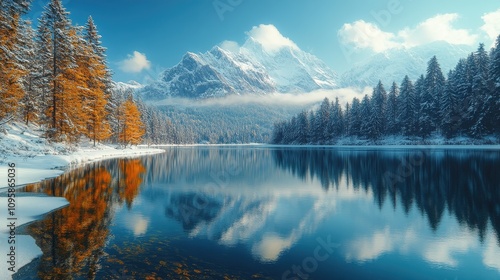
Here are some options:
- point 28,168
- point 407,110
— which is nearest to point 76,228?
point 28,168

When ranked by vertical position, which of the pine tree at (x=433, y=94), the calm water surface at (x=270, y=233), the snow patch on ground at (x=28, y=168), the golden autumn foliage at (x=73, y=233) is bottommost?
the calm water surface at (x=270, y=233)

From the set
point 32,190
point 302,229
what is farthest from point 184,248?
point 32,190

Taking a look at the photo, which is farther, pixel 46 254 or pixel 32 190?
pixel 32 190

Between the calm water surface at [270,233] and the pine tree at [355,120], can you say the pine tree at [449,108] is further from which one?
the calm water surface at [270,233]

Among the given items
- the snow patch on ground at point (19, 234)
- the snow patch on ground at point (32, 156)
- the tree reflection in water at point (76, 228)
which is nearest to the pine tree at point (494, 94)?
the tree reflection in water at point (76, 228)

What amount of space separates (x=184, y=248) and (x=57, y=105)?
1337 inches

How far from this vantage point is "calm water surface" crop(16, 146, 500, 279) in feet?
25.4

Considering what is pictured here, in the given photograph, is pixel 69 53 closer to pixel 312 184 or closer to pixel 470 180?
pixel 312 184

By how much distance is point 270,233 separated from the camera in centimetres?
1102

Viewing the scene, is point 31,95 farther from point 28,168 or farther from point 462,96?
point 462,96

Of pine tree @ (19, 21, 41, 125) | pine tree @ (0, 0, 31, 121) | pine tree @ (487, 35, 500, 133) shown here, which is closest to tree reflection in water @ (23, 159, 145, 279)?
pine tree @ (0, 0, 31, 121)

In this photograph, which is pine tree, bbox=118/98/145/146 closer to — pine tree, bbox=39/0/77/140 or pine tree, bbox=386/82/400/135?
pine tree, bbox=39/0/77/140

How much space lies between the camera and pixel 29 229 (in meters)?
10.1

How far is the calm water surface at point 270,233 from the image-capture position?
7.74 metres
